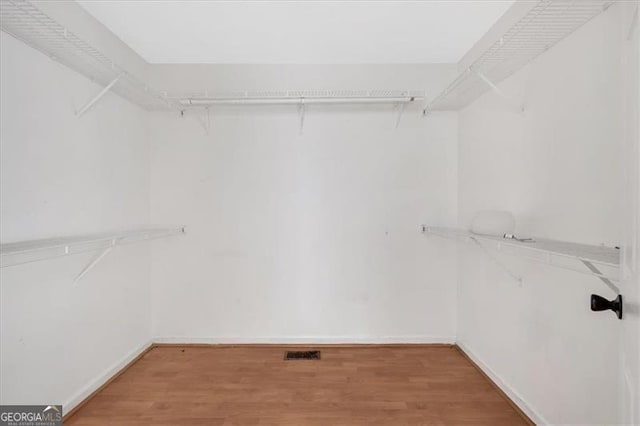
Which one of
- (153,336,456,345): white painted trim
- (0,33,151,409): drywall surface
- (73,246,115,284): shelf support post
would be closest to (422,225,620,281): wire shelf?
(153,336,456,345): white painted trim

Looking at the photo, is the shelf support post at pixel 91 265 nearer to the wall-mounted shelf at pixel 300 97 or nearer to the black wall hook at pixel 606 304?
the wall-mounted shelf at pixel 300 97

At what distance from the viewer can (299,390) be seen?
2.04 metres

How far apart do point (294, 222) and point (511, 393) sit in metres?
1.99

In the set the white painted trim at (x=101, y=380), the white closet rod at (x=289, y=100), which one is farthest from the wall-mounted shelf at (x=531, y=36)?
the white painted trim at (x=101, y=380)

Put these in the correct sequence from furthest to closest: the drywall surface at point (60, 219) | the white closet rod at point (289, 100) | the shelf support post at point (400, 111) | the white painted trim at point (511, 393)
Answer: the shelf support post at point (400, 111) < the white closet rod at point (289, 100) < the white painted trim at point (511, 393) < the drywall surface at point (60, 219)

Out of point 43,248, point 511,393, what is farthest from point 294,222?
point 511,393

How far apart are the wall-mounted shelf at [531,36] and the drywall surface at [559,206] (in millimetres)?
53

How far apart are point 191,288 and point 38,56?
191 cm

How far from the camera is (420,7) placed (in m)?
1.96

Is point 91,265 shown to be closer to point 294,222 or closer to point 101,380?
point 101,380

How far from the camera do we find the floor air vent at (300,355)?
2.48m

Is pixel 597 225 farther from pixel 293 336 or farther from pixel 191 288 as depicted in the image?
pixel 191 288

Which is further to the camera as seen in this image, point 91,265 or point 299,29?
point 299,29

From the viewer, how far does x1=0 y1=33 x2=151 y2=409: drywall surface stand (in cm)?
150
